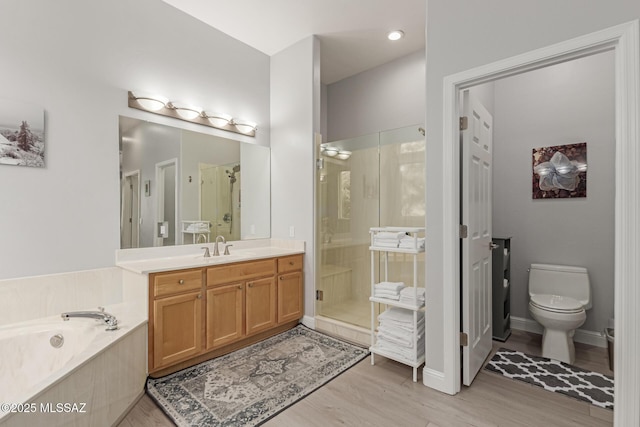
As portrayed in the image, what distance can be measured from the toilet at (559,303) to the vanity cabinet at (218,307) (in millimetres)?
2285

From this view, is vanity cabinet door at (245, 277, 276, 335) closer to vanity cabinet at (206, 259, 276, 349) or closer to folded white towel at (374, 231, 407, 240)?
vanity cabinet at (206, 259, 276, 349)

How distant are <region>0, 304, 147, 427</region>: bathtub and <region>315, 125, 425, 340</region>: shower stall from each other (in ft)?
5.98

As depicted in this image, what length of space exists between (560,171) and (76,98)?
4284mm

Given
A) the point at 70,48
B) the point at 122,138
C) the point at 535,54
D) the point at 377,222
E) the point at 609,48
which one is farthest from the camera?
the point at 377,222

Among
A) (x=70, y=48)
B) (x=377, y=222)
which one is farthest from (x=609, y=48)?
(x=70, y=48)

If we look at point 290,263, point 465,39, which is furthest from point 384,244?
point 465,39

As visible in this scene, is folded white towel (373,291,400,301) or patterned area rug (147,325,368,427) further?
folded white towel (373,291,400,301)

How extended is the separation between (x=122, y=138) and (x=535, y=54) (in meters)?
2.97

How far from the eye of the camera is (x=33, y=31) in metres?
2.07

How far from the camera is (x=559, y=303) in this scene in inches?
102

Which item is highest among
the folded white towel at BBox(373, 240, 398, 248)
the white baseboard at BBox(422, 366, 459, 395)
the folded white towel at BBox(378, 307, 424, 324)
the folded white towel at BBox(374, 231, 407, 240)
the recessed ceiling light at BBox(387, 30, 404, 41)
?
the recessed ceiling light at BBox(387, 30, 404, 41)

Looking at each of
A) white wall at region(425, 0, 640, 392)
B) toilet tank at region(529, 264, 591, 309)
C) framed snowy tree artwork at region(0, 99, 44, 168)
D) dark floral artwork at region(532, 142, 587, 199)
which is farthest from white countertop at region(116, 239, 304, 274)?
dark floral artwork at region(532, 142, 587, 199)

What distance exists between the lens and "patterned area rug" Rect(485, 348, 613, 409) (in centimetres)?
202

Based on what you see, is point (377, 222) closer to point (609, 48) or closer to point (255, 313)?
point (255, 313)
